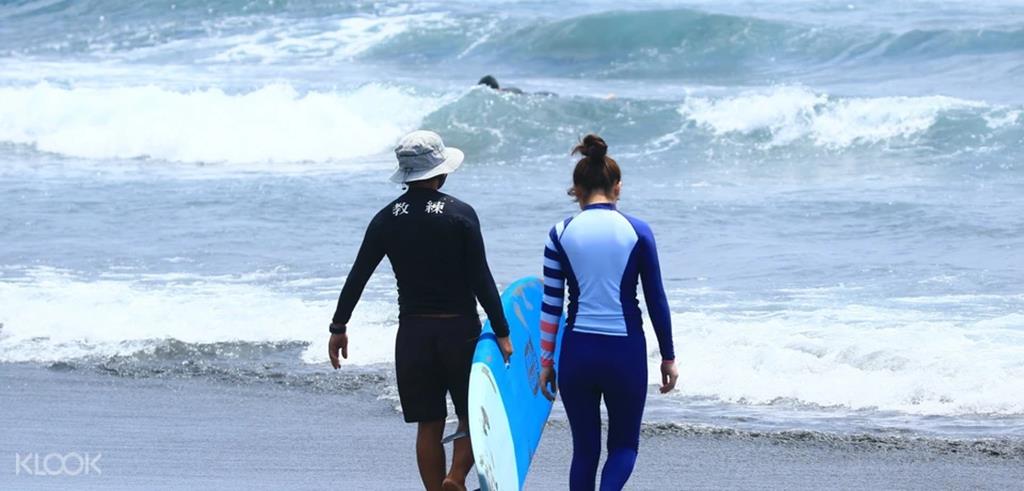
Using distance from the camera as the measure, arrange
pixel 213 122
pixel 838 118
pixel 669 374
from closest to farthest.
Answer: pixel 669 374 < pixel 838 118 < pixel 213 122

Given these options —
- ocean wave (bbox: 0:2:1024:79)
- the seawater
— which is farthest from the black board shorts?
ocean wave (bbox: 0:2:1024:79)

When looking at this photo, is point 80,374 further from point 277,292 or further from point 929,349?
point 929,349

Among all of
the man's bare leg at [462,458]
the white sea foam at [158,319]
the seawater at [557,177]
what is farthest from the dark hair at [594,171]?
the white sea foam at [158,319]

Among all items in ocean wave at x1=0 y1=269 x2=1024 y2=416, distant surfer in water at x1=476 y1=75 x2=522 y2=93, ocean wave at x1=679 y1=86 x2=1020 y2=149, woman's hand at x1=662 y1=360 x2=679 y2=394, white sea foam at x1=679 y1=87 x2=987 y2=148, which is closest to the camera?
woman's hand at x1=662 y1=360 x2=679 y2=394

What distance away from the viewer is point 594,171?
4672mm

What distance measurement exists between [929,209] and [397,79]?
14674 mm

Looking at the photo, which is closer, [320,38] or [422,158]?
[422,158]

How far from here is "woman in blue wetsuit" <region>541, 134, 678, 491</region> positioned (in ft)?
15.2

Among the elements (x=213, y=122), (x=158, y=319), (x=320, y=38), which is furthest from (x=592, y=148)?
(x=320, y=38)

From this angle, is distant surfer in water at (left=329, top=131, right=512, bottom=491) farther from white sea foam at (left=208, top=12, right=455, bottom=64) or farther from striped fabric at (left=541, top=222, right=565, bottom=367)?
white sea foam at (left=208, top=12, right=455, bottom=64)

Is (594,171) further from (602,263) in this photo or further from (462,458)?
(462,458)

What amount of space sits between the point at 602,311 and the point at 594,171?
17.7 inches

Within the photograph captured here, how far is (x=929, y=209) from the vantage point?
13.6 meters
